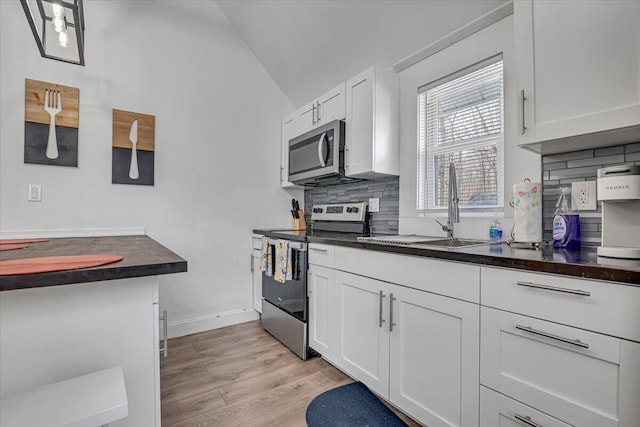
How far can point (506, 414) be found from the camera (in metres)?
1.12

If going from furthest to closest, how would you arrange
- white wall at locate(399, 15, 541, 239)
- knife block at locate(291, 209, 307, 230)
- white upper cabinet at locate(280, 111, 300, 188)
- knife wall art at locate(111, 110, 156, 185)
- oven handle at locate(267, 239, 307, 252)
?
knife block at locate(291, 209, 307, 230) → white upper cabinet at locate(280, 111, 300, 188) → knife wall art at locate(111, 110, 156, 185) → oven handle at locate(267, 239, 307, 252) → white wall at locate(399, 15, 541, 239)

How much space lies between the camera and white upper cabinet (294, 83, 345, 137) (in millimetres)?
2461

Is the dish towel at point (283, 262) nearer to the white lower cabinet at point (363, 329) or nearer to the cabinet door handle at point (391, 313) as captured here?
the white lower cabinet at point (363, 329)

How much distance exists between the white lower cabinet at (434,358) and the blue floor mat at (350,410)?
107 mm

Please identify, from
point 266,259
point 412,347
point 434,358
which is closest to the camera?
point 434,358

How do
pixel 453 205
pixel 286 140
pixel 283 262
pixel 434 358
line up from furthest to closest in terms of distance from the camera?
pixel 286 140, pixel 283 262, pixel 453 205, pixel 434 358

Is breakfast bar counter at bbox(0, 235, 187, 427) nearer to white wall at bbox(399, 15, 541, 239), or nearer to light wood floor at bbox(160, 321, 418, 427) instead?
light wood floor at bbox(160, 321, 418, 427)

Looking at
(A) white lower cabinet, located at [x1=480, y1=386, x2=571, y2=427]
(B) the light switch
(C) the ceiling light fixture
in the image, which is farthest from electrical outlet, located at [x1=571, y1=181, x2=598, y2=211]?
(B) the light switch

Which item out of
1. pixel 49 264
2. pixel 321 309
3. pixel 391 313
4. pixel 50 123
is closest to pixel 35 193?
pixel 50 123

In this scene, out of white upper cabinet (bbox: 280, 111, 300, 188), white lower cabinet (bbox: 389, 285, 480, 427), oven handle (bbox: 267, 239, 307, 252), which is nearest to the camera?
white lower cabinet (bbox: 389, 285, 480, 427)

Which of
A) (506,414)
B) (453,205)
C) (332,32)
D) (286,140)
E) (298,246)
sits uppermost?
(332,32)

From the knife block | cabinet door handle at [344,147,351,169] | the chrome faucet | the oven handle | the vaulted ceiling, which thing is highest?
the vaulted ceiling

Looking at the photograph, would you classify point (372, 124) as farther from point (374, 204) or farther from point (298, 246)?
point (298, 246)

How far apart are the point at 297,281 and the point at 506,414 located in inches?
57.3
